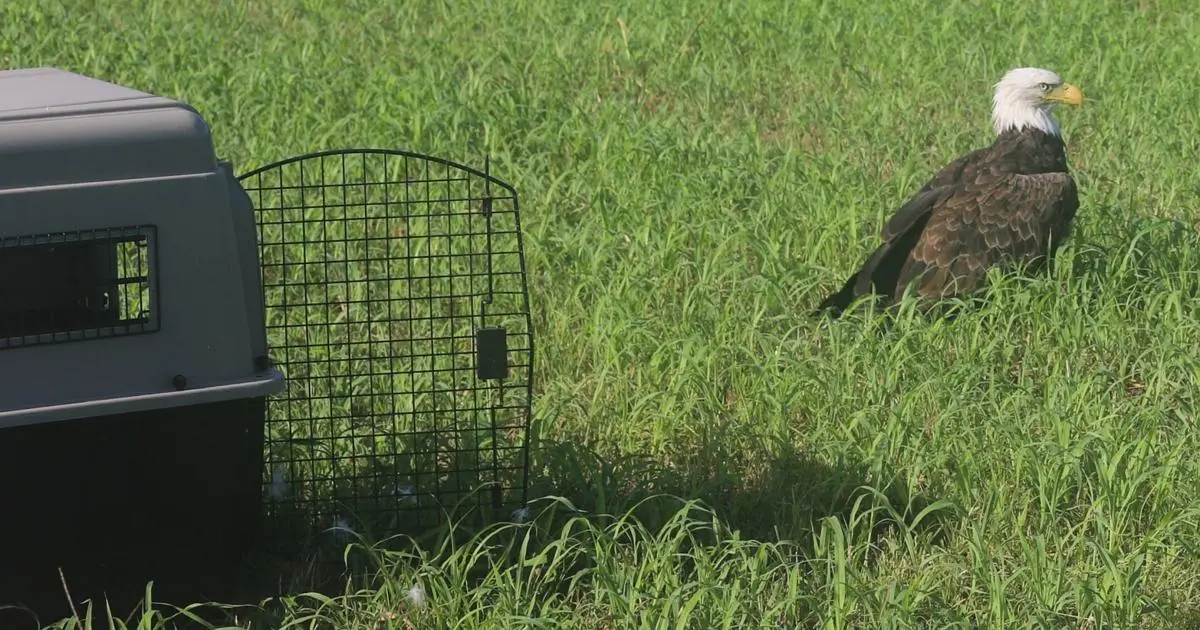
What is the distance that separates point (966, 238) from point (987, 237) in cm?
8

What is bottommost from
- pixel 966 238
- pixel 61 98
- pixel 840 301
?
A: pixel 840 301

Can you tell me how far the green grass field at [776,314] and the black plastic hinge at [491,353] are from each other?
386 mm

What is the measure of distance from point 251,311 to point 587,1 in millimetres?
8330

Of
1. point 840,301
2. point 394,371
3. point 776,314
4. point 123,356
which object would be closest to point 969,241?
point 840,301

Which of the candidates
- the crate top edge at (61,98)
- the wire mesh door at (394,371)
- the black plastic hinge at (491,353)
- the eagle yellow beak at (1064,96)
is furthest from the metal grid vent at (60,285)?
the eagle yellow beak at (1064,96)

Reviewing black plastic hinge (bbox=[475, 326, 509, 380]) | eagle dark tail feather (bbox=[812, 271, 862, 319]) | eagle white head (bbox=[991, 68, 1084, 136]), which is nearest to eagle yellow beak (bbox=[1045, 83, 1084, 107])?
eagle white head (bbox=[991, 68, 1084, 136])

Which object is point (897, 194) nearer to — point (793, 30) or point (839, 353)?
point (839, 353)

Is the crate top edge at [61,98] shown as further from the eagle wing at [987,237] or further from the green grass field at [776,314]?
the eagle wing at [987,237]

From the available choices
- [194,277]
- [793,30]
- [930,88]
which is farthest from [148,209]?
[793,30]

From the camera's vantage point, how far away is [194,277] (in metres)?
3.05

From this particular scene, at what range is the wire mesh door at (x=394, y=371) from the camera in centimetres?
373

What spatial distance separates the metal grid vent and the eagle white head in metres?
4.32

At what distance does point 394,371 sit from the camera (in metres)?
4.61

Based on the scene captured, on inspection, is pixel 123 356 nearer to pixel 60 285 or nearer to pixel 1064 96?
pixel 60 285
